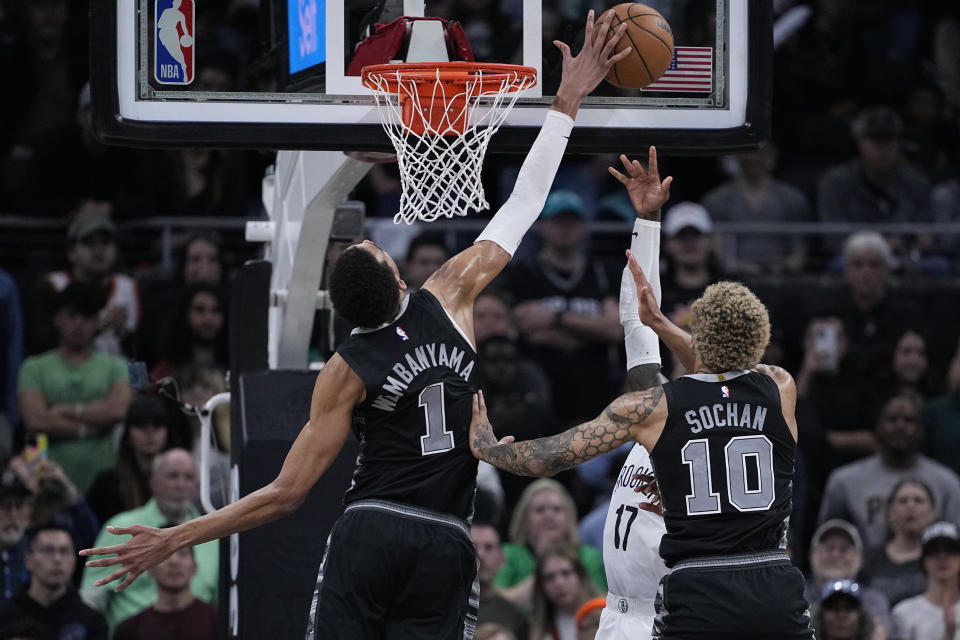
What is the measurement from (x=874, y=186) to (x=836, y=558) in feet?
13.9

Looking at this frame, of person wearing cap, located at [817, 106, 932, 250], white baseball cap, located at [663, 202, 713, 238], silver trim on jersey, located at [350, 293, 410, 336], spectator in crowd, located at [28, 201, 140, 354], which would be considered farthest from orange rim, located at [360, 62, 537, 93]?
person wearing cap, located at [817, 106, 932, 250]

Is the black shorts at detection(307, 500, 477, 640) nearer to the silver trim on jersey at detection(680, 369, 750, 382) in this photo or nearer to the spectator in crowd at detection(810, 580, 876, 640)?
the silver trim on jersey at detection(680, 369, 750, 382)

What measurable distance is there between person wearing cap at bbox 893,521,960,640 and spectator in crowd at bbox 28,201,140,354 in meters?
5.11

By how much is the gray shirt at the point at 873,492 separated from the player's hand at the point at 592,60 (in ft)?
16.3

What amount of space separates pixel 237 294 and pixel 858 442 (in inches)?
193

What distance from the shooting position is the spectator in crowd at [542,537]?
32.2 ft

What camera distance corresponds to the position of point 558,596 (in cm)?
940

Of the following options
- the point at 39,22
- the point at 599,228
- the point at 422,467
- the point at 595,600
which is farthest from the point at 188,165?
the point at 422,467

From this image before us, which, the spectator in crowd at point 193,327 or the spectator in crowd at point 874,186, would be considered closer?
the spectator in crowd at point 193,327

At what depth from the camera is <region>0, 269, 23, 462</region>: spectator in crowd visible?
35.3 feet

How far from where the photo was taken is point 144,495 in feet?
32.2

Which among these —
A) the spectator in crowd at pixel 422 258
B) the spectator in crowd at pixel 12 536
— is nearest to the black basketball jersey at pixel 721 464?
the spectator in crowd at pixel 12 536

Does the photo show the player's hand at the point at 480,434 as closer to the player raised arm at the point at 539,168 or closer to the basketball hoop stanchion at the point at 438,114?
the player raised arm at the point at 539,168

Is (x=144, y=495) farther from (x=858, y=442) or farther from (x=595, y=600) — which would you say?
(x=858, y=442)
